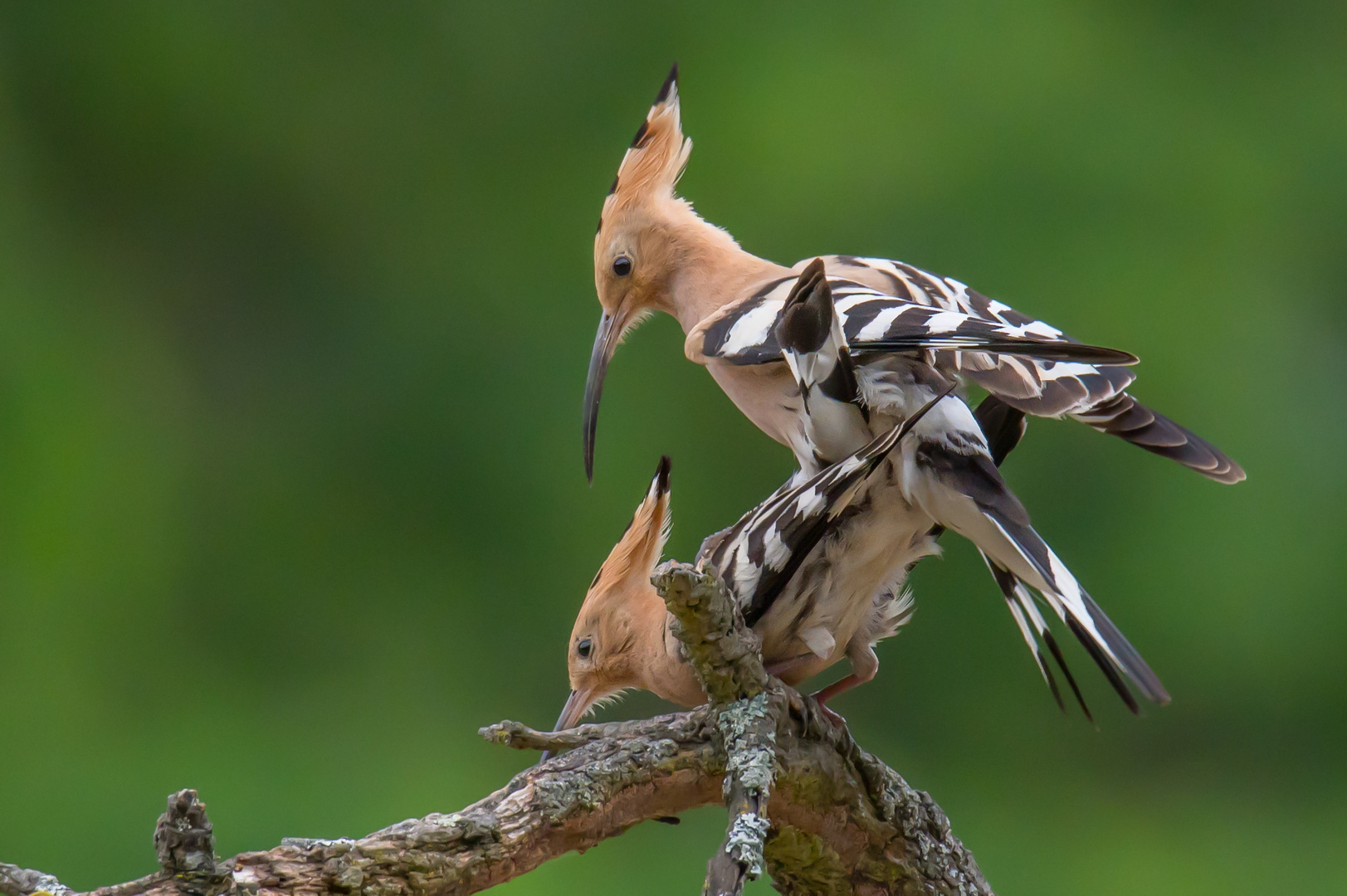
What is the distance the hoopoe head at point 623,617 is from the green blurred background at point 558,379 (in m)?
1.09

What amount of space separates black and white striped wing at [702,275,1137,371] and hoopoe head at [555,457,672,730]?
15 centimetres

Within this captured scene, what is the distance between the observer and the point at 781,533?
1.06 metres

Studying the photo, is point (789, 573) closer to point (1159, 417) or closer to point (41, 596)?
point (1159, 417)

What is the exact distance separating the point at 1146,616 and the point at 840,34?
125 centimetres

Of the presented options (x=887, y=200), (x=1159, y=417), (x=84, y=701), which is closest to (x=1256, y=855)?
(x=887, y=200)

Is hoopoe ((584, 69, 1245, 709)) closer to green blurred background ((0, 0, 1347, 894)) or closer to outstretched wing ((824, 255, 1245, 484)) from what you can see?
outstretched wing ((824, 255, 1245, 484))

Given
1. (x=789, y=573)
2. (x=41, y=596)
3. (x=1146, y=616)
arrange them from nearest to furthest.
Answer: (x=789, y=573)
(x=1146, y=616)
(x=41, y=596)

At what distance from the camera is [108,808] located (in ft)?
7.97

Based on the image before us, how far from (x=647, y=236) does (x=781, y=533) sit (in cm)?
46

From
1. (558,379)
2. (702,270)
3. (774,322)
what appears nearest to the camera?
(774,322)

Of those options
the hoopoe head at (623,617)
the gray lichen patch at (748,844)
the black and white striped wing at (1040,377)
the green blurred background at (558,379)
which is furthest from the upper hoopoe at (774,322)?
the green blurred background at (558,379)

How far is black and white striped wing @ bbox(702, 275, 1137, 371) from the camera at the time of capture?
938 mm

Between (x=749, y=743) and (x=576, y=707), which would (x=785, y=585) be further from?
(x=576, y=707)

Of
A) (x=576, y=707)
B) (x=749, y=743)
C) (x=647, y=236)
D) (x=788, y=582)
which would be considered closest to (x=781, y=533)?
(x=788, y=582)
